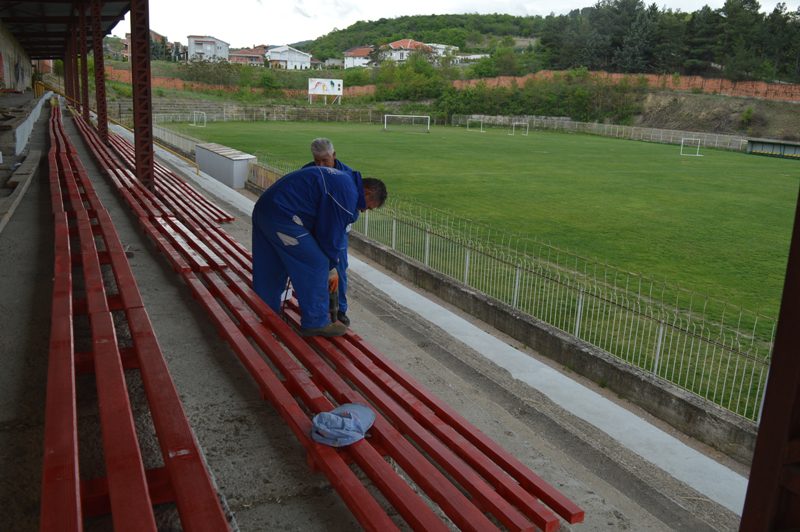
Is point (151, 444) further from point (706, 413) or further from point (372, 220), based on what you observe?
point (372, 220)

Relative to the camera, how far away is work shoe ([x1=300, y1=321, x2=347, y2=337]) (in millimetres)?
5305

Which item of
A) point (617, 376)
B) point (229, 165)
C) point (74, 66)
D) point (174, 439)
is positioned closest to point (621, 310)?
point (617, 376)

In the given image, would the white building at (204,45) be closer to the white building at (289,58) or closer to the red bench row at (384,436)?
the white building at (289,58)

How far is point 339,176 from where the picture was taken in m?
4.90

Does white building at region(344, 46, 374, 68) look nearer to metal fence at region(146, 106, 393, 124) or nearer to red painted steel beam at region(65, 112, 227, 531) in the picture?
metal fence at region(146, 106, 393, 124)

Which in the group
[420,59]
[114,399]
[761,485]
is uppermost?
[420,59]

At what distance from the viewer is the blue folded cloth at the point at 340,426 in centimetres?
364

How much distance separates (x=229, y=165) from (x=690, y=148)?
40.7 m

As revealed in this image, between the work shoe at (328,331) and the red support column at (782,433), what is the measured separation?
12.1ft

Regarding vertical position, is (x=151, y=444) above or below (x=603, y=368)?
above

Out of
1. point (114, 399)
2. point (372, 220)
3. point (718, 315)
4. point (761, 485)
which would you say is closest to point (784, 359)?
point (761, 485)

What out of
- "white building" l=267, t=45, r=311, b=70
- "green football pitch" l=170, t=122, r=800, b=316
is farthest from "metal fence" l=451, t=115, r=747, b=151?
"white building" l=267, t=45, r=311, b=70

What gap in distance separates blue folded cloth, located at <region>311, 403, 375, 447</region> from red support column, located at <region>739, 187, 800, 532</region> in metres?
2.13

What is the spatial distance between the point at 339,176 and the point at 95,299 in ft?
6.98
